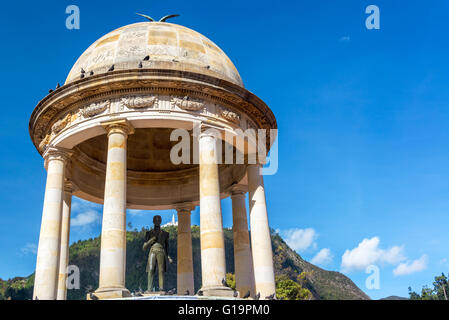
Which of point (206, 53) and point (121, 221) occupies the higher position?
point (206, 53)

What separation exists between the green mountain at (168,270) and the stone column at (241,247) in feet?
229

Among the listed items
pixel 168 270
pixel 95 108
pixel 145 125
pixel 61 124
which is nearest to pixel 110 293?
pixel 145 125

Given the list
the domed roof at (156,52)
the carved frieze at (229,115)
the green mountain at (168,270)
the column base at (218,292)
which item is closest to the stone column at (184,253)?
the carved frieze at (229,115)

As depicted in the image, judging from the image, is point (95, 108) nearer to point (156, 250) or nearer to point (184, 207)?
point (156, 250)

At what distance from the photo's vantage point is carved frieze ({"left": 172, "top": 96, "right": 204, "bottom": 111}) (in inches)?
1190

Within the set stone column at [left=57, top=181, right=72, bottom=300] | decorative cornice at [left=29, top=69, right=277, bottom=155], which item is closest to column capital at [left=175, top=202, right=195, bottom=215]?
stone column at [left=57, top=181, right=72, bottom=300]

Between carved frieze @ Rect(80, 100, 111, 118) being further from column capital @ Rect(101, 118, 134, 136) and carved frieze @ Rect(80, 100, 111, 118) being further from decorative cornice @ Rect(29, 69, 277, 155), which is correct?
column capital @ Rect(101, 118, 134, 136)

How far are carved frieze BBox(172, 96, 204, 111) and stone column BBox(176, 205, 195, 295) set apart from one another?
13441mm
